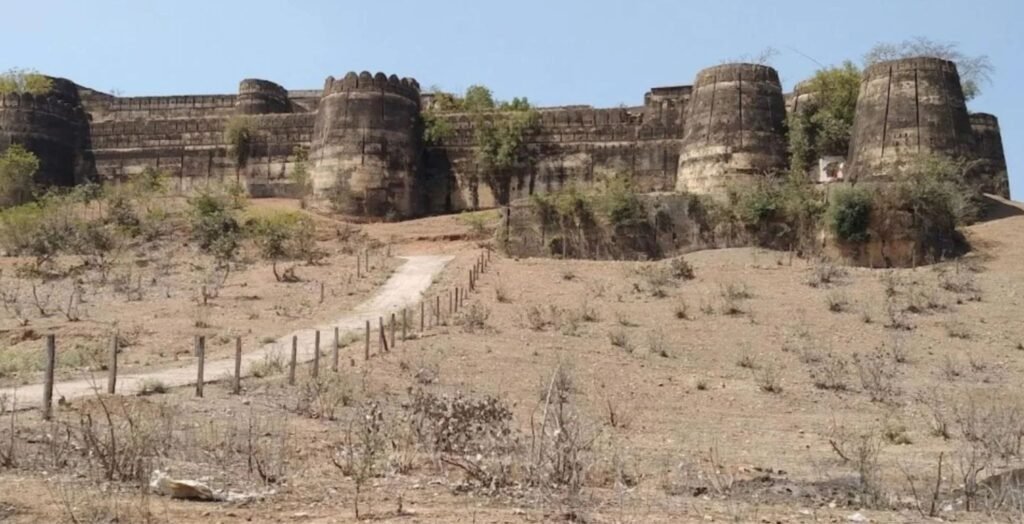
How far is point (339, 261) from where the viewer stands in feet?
84.7

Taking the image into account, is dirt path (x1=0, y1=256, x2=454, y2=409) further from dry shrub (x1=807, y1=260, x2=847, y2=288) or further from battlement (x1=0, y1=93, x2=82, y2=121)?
battlement (x1=0, y1=93, x2=82, y2=121)

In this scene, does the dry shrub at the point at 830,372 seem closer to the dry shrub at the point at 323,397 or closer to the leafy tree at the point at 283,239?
the dry shrub at the point at 323,397

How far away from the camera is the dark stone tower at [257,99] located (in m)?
36.8

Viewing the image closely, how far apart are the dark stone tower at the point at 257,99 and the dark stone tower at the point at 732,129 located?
48.5 ft

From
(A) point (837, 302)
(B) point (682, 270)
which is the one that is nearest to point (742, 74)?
(B) point (682, 270)

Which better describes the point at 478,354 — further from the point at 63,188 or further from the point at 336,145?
the point at 63,188

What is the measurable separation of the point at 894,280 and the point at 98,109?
28071 millimetres

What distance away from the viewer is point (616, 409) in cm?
1199

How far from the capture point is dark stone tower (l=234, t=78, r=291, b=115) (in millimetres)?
36781

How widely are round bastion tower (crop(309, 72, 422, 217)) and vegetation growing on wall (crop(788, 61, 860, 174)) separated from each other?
10.3 m

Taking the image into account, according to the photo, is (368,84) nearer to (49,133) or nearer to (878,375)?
(49,133)

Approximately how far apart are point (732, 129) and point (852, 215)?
19.0 feet

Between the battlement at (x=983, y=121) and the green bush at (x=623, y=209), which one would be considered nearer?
the green bush at (x=623, y=209)

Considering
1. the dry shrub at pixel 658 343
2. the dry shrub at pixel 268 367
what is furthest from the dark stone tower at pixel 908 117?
the dry shrub at pixel 268 367
